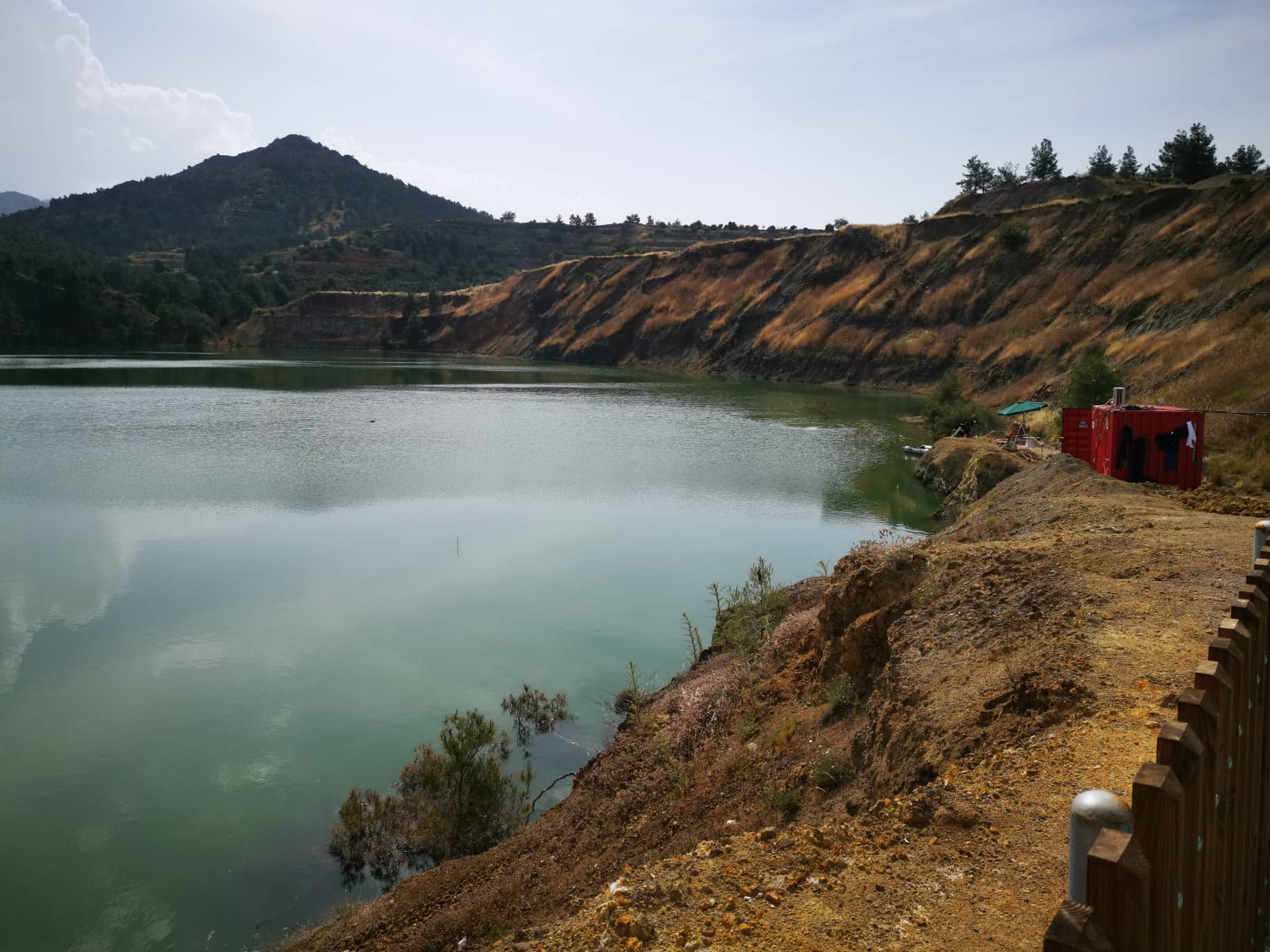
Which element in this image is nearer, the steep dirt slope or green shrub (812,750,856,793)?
the steep dirt slope

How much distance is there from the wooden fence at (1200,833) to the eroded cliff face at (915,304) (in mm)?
23533

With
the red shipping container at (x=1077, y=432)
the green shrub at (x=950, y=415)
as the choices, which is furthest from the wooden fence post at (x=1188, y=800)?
the green shrub at (x=950, y=415)

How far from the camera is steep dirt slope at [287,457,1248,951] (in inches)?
181

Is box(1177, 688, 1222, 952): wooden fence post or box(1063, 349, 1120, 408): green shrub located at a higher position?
box(1063, 349, 1120, 408): green shrub

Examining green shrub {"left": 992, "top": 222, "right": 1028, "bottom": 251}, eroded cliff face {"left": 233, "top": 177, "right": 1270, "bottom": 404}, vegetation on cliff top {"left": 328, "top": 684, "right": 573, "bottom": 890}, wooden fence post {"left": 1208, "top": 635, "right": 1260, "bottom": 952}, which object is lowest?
vegetation on cliff top {"left": 328, "top": 684, "right": 573, "bottom": 890}

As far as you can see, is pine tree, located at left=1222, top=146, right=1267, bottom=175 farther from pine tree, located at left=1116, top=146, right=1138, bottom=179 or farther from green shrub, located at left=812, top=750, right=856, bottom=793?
green shrub, located at left=812, top=750, right=856, bottom=793

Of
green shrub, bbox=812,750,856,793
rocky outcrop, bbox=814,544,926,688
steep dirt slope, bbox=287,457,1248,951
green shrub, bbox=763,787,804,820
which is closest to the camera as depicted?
steep dirt slope, bbox=287,457,1248,951

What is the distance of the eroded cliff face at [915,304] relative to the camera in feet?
141

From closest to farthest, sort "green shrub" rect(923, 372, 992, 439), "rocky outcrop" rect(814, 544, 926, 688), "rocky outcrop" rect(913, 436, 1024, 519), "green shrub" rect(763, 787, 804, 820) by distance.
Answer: "green shrub" rect(763, 787, 804, 820) → "rocky outcrop" rect(814, 544, 926, 688) → "rocky outcrop" rect(913, 436, 1024, 519) → "green shrub" rect(923, 372, 992, 439)

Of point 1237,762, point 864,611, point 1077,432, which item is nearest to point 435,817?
point 864,611

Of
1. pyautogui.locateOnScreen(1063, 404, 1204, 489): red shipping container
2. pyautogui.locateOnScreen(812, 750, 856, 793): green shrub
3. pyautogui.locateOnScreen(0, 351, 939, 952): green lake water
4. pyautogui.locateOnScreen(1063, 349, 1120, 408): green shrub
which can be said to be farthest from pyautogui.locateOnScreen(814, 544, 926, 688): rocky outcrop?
pyautogui.locateOnScreen(1063, 349, 1120, 408): green shrub

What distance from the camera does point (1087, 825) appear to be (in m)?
2.12

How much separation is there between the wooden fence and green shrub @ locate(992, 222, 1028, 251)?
64674 millimetres

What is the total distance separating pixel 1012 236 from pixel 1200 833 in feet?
220
